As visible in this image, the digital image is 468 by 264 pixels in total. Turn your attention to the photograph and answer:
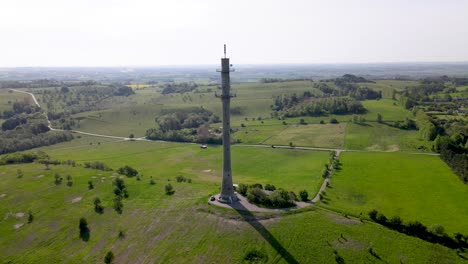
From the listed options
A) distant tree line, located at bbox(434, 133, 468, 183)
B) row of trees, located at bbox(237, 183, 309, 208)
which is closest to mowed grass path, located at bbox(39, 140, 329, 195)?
row of trees, located at bbox(237, 183, 309, 208)

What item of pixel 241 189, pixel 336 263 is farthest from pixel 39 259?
pixel 336 263


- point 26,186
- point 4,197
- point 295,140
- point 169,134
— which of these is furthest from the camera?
point 169,134

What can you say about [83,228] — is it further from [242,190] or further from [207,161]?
[207,161]

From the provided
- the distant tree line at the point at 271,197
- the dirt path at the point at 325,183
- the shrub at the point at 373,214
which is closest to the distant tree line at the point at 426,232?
the shrub at the point at 373,214

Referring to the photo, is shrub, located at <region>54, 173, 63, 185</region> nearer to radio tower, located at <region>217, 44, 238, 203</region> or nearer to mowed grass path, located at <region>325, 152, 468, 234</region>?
radio tower, located at <region>217, 44, 238, 203</region>

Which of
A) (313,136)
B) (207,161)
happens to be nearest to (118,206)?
(207,161)

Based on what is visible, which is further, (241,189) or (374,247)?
(241,189)

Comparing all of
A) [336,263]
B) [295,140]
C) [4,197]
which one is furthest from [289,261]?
[295,140]

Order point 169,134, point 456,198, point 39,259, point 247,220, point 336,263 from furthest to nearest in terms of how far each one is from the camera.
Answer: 1. point 169,134
2. point 456,198
3. point 247,220
4. point 39,259
5. point 336,263

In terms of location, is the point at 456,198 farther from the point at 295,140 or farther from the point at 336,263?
the point at 295,140
